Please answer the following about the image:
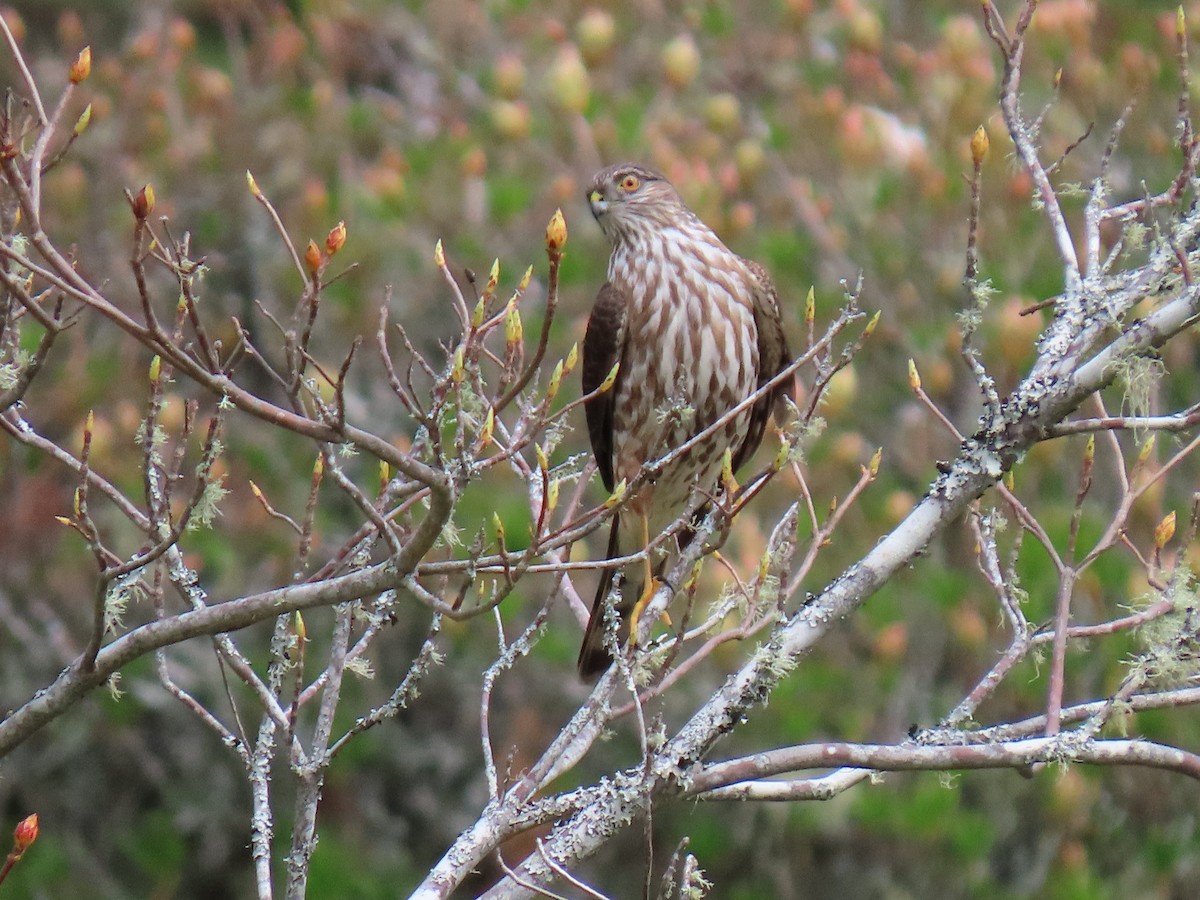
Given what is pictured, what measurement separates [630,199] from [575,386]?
111 cm

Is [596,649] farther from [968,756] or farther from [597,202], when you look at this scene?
[968,756]

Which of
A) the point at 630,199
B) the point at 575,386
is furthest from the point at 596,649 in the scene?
the point at 575,386

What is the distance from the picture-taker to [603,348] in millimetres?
4520

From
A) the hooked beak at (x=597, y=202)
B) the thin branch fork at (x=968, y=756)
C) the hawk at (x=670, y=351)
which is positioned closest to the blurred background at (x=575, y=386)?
the hooked beak at (x=597, y=202)

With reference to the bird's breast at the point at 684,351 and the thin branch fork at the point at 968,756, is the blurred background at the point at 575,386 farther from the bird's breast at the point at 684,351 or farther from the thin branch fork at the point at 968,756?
the thin branch fork at the point at 968,756

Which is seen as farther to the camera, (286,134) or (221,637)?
(286,134)

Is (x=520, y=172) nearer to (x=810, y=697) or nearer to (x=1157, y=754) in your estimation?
(x=810, y=697)

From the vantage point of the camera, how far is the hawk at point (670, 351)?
4.43 meters

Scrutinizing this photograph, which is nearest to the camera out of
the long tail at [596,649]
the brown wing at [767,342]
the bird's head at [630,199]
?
the long tail at [596,649]

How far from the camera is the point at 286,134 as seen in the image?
261 inches

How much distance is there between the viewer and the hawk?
4426 millimetres

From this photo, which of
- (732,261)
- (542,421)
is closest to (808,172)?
(732,261)

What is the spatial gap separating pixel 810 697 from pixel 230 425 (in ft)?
8.66

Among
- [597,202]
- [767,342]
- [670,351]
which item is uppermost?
[597,202]
